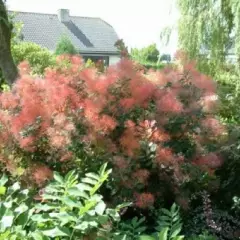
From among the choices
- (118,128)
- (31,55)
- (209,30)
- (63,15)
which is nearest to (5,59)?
(118,128)

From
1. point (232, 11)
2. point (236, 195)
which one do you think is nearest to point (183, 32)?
point (232, 11)

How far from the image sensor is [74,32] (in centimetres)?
3538

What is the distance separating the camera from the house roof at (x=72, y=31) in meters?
33.0

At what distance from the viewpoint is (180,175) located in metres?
2.91

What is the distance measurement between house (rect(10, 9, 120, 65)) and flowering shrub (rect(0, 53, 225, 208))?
2977 cm

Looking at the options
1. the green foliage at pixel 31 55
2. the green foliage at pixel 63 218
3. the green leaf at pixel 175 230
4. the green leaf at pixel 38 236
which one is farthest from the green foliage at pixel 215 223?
the green foliage at pixel 31 55

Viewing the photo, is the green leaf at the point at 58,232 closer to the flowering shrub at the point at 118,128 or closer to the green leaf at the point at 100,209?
the green leaf at the point at 100,209

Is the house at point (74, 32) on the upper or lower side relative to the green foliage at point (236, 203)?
lower

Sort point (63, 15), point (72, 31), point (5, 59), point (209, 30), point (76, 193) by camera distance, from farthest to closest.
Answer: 1. point (63, 15)
2. point (72, 31)
3. point (209, 30)
4. point (5, 59)
5. point (76, 193)

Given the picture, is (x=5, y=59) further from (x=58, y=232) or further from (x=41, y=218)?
(x=58, y=232)

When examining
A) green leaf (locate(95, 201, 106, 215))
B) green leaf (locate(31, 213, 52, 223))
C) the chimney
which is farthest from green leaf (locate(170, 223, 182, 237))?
the chimney

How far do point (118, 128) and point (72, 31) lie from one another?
33.1m

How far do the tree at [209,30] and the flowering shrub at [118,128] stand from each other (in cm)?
408

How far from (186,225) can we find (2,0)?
9.30 ft
